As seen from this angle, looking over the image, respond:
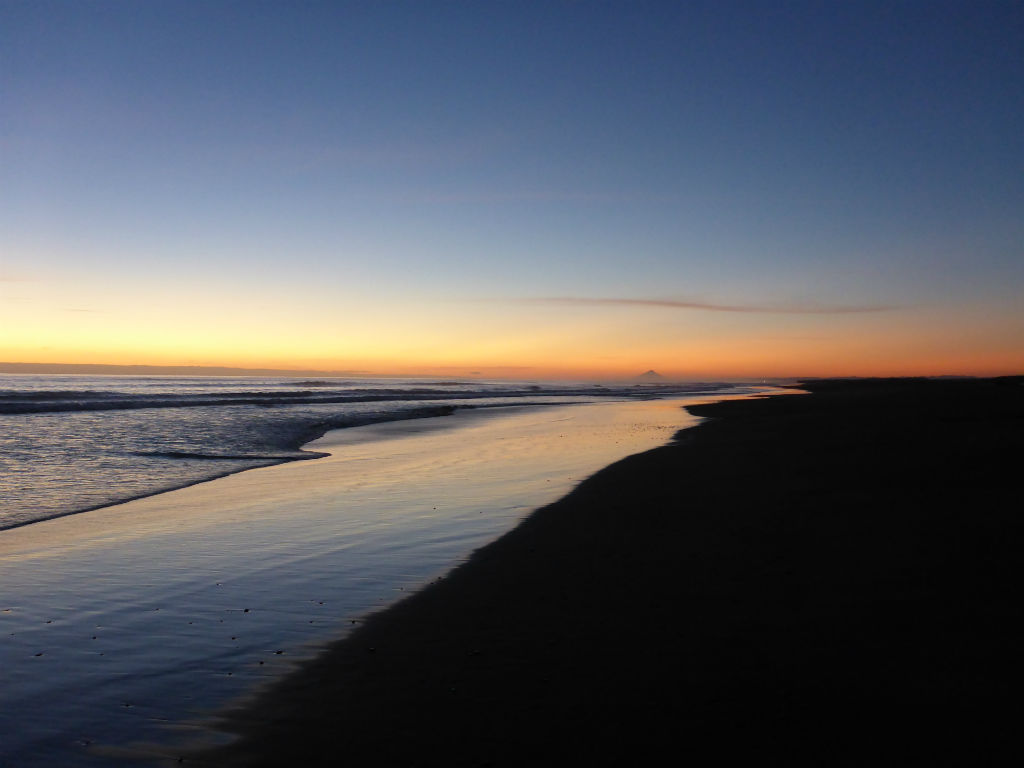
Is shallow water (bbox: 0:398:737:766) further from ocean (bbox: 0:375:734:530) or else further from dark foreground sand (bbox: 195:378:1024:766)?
ocean (bbox: 0:375:734:530)

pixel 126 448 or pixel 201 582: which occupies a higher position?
pixel 126 448

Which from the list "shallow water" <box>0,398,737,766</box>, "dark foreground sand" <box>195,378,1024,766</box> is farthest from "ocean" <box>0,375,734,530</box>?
"dark foreground sand" <box>195,378,1024,766</box>

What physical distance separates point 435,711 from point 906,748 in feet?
10.3

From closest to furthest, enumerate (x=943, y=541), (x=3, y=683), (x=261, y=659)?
(x=3, y=683)
(x=261, y=659)
(x=943, y=541)

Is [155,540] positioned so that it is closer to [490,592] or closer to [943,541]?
[490,592]

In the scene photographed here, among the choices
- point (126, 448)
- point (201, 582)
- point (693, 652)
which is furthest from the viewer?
point (126, 448)

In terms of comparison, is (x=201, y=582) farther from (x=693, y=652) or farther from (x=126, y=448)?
(x=126, y=448)

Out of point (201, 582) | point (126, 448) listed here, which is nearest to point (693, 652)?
point (201, 582)

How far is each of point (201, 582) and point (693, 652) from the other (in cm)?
595

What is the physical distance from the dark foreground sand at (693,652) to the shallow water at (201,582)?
2.36 ft

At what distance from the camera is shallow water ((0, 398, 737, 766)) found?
5035mm

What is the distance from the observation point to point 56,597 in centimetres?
753

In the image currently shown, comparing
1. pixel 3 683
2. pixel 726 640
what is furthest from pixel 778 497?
pixel 3 683

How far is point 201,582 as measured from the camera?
8133 mm
